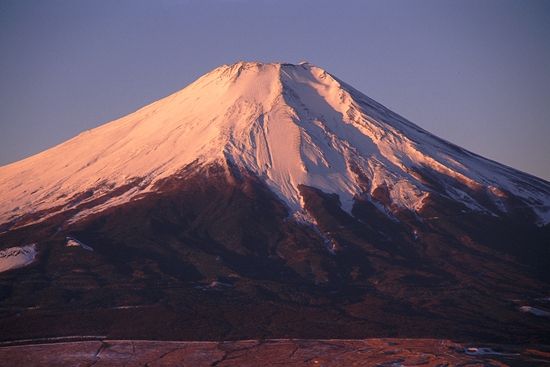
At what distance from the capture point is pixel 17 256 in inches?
2926

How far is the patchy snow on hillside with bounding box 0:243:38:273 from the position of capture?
7262 centimetres

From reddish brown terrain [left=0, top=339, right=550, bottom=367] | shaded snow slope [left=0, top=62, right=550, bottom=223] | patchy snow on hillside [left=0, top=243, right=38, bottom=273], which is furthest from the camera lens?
shaded snow slope [left=0, top=62, right=550, bottom=223]

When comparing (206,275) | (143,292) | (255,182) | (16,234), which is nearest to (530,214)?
(255,182)

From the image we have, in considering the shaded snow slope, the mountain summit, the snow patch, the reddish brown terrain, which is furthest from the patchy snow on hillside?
the reddish brown terrain

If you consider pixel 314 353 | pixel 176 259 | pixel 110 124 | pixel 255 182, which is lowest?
pixel 314 353

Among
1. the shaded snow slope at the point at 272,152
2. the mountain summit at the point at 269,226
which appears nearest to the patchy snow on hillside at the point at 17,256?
the mountain summit at the point at 269,226

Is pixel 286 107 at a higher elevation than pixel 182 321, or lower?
higher

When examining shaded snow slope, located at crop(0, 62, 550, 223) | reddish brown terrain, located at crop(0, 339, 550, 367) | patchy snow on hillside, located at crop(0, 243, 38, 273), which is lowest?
reddish brown terrain, located at crop(0, 339, 550, 367)

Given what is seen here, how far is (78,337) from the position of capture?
55781 millimetres

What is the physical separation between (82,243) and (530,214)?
4434cm

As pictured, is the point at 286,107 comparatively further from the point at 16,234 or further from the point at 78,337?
the point at 78,337

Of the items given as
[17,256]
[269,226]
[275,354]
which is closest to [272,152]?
[269,226]

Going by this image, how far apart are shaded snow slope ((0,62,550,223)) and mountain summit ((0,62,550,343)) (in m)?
0.25

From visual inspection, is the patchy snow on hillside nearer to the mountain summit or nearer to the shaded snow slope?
the mountain summit
